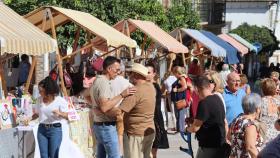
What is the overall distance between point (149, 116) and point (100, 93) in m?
0.79

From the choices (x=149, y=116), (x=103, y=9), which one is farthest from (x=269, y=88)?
(x=103, y=9)

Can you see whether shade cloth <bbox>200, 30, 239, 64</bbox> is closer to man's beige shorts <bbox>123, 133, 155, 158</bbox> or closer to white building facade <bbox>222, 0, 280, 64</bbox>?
man's beige shorts <bbox>123, 133, 155, 158</bbox>

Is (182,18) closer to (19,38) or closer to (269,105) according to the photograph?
(19,38)

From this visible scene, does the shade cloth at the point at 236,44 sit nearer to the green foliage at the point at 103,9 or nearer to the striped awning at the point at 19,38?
the green foliage at the point at 103,9

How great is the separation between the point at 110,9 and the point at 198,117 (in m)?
15.8

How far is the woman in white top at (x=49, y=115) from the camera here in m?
8.99

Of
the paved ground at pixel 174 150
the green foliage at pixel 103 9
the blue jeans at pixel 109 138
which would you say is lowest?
the paved ground at pixel 174 150

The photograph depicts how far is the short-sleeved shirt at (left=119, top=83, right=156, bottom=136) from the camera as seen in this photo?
26.0ft

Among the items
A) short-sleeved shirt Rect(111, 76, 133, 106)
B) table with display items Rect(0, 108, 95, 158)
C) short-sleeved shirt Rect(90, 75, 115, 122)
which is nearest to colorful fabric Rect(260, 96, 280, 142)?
short-sleeved shirt Rect(111, 76, 133, 106)

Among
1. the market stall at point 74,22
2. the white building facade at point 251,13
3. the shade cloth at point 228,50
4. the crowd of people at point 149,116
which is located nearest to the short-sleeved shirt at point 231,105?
the crowd of people at point 149,116

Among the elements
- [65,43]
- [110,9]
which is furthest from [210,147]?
[110,9]

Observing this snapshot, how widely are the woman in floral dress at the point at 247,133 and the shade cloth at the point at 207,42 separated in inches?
621

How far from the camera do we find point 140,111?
8023 mm

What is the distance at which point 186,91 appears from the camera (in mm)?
14391
